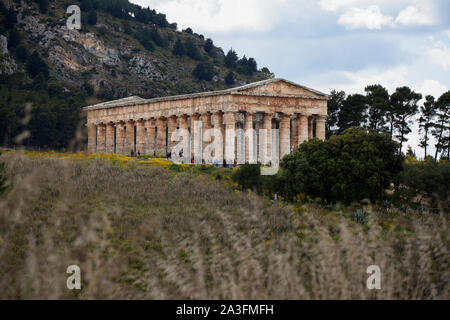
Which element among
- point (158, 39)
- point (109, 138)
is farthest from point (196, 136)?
point (158, 39)

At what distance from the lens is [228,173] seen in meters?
30.8

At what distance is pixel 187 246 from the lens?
12477 mm

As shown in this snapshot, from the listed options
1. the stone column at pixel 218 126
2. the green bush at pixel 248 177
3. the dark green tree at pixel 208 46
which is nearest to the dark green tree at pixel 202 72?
the dark green tree at pixel 208 46

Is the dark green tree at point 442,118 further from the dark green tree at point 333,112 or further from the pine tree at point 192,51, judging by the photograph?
the pine tree at point 192,51

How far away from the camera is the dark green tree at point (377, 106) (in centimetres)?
5566

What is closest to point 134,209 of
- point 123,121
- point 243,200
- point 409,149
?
point 243,200

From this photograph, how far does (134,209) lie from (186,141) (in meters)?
32.3

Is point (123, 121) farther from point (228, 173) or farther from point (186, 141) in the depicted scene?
point (228, 173)

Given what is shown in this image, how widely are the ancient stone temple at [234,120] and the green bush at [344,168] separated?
14074mm

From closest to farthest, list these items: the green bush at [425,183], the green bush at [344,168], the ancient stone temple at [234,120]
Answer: the green bush at [344,168] < the green bush at [425,183] < the ancient stone temple at [234,120]

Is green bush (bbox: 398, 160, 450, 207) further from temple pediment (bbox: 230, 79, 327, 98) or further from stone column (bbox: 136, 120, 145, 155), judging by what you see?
stone column (bbox: 136, 120, 145, 155)

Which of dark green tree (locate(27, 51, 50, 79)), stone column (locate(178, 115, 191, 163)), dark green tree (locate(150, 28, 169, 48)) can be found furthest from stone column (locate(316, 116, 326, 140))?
dark green tree (locate(150, 28, 169, 48))

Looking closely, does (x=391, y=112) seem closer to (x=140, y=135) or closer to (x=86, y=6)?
(x=140, y=135)

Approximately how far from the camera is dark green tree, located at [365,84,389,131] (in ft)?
183
